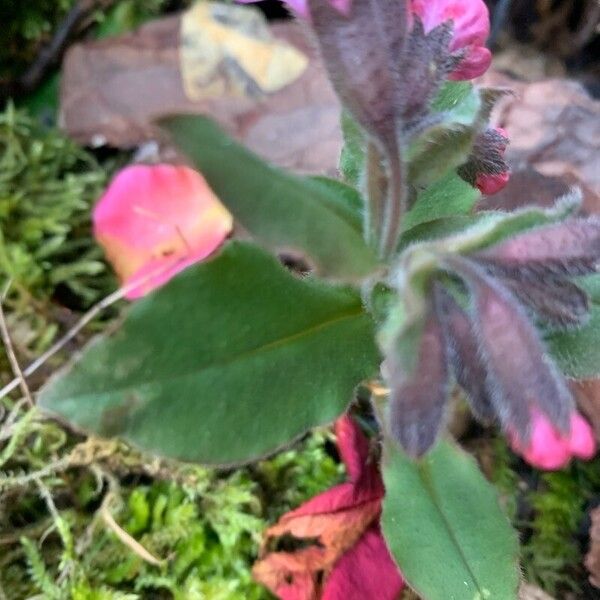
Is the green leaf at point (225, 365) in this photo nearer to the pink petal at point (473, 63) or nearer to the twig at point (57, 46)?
the pink petal at point (473, 63)

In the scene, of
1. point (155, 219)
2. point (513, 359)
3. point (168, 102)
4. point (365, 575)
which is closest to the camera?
point (513, 359)

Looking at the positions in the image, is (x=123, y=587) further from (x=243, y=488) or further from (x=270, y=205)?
(x=270, y=205)

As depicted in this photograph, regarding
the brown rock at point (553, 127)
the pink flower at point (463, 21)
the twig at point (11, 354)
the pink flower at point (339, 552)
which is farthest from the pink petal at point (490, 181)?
the twig at point (11, 354)

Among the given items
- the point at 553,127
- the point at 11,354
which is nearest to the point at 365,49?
the point at 11,354

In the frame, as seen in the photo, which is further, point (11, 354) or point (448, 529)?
point (11, 354)

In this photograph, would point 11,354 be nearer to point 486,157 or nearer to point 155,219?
Result: point 155,219

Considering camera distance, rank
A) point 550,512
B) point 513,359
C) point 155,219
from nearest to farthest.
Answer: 1. point 513,359
2. point 550,512
3. point 155,219

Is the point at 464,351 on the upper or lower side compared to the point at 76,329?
upper
